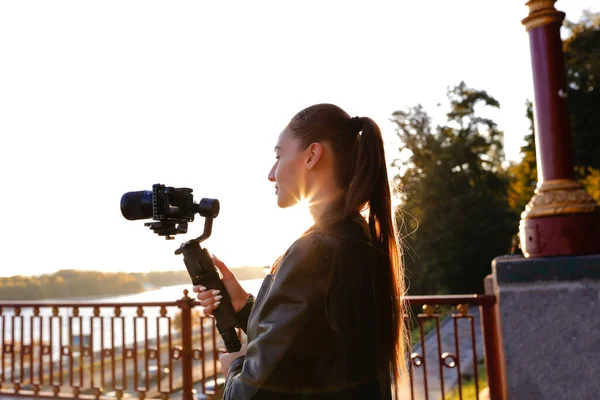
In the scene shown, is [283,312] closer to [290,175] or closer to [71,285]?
[290,175]

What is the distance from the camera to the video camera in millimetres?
A: 1633

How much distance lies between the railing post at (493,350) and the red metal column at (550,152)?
867 mm

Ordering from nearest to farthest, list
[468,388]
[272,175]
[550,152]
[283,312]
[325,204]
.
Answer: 1. [283,312]
2. [325,204]
3. [272,175]
4. [550,152]
5. [468,388]

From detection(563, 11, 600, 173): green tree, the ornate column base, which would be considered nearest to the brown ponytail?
the ornate column base

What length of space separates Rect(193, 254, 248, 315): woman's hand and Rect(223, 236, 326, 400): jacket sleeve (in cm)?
40

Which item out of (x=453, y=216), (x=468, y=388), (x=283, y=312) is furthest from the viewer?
(x=453, y=216)

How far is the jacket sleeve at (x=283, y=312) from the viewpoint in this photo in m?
1.18

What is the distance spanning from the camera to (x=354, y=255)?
1.29m

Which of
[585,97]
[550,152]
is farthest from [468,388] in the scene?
[585,97]

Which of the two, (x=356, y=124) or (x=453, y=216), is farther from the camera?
(x=453, y=216)

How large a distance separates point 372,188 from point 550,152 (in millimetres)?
2791

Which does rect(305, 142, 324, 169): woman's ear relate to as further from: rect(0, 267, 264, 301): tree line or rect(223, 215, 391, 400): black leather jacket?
rect(0, 267, 264, 301): tree line

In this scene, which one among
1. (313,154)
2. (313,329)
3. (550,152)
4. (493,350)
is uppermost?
(550,152)

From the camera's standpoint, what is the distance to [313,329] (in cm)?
121
